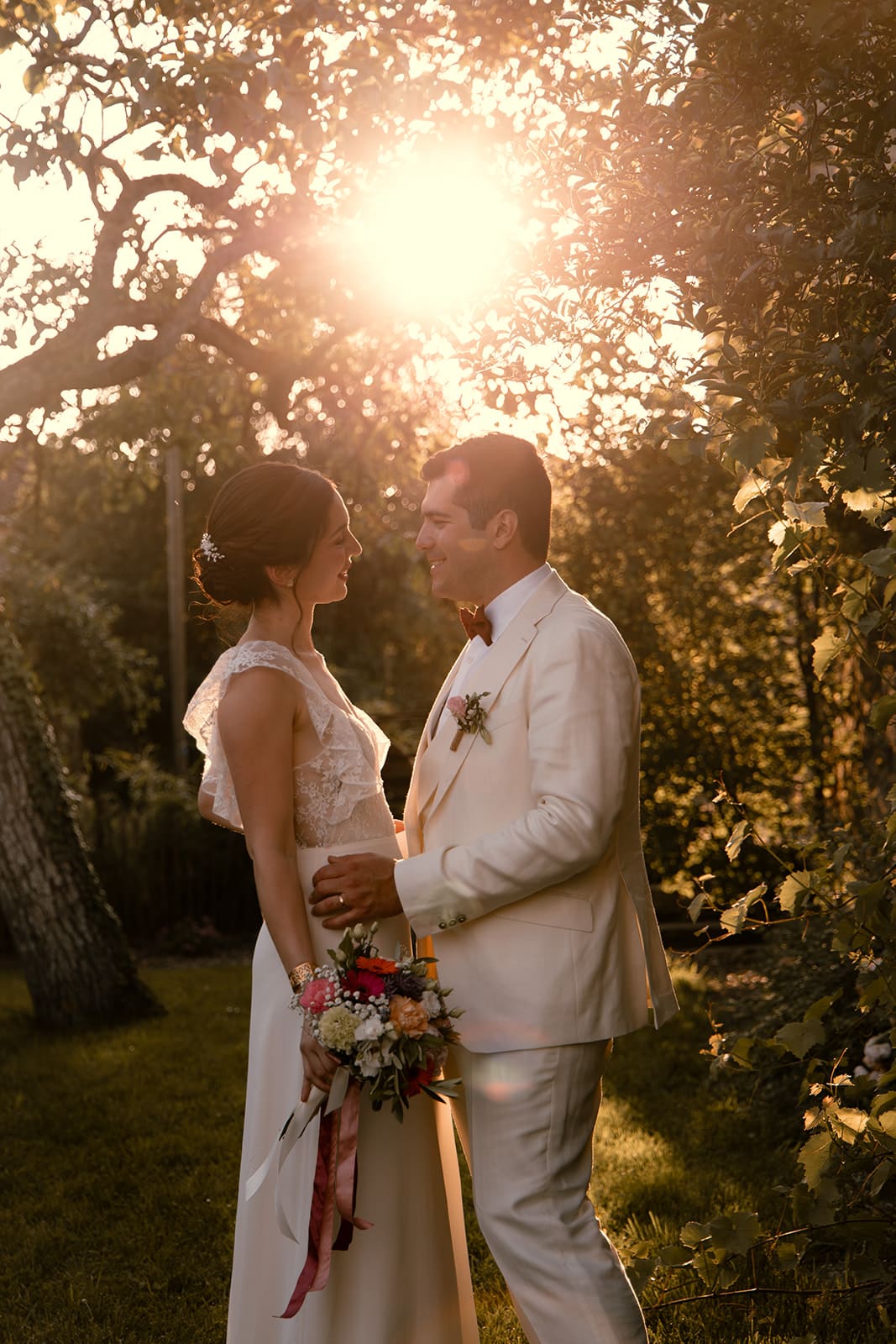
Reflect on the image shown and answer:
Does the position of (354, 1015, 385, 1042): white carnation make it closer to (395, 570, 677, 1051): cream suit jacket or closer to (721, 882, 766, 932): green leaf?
(395, 570, 677, 1051): cream suit jacket

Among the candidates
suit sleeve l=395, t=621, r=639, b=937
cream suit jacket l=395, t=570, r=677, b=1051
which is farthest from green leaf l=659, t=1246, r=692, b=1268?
suit sleeve l=395, t=621, r=639, b=937

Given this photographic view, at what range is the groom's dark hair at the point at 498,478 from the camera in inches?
110

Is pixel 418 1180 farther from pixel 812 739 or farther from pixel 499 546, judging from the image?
pixel 812 739

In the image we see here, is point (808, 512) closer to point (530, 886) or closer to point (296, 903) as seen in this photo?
point (530, 886)

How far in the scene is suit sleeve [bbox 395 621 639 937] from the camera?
2480 mm

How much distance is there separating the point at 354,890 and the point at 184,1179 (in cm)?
326

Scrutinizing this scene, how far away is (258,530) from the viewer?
295 centimetres

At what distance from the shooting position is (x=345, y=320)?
7.12 metres

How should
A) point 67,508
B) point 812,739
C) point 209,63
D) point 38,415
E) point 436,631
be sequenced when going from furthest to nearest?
point 67,508 → point 436,631 → point 812,739 → point 38,415 → point 209,63

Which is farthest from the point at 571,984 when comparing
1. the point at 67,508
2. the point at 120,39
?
the point at 67,508

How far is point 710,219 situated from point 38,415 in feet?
17.5

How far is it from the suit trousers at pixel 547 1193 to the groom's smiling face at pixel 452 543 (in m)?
1.04

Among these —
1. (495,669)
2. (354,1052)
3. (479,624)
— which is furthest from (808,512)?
(354,1052)

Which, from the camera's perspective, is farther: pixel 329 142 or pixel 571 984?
pixel 329 142
